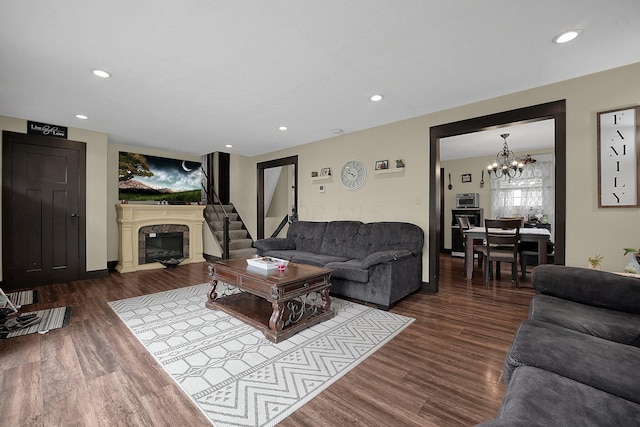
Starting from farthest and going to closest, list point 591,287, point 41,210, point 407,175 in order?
1. point 41,210
2. point 407,175
3. point 591,287

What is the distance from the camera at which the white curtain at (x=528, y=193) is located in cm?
662

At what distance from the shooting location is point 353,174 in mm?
4965

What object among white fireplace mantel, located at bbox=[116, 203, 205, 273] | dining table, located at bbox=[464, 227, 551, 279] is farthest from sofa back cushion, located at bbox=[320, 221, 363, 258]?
white fireplace mantel, located at bbox=[116, 203, 205, 273]

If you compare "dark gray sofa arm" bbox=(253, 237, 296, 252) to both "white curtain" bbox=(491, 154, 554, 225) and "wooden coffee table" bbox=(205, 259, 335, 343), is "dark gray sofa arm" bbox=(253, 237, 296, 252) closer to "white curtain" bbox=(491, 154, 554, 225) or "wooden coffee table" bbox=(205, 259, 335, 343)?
"wooden coffee table" bbox=(205, 259, 335, 343)

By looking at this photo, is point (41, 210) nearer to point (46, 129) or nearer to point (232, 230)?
point (46, 129)

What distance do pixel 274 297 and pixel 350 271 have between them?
4.03ft

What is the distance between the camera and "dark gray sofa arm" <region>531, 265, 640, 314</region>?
69.9 inches

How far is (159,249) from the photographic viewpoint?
5965 mm

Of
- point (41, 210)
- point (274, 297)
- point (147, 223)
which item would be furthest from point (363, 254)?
point (41, 210)

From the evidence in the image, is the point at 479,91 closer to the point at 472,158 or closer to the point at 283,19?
the point at 283,19

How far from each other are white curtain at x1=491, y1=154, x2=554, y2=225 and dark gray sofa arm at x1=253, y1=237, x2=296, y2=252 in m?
5.53

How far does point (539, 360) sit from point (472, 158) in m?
7.35

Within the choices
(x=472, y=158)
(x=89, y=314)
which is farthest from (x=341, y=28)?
(x=472, y=158)

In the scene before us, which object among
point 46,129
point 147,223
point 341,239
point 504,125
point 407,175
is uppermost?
point 46,129
